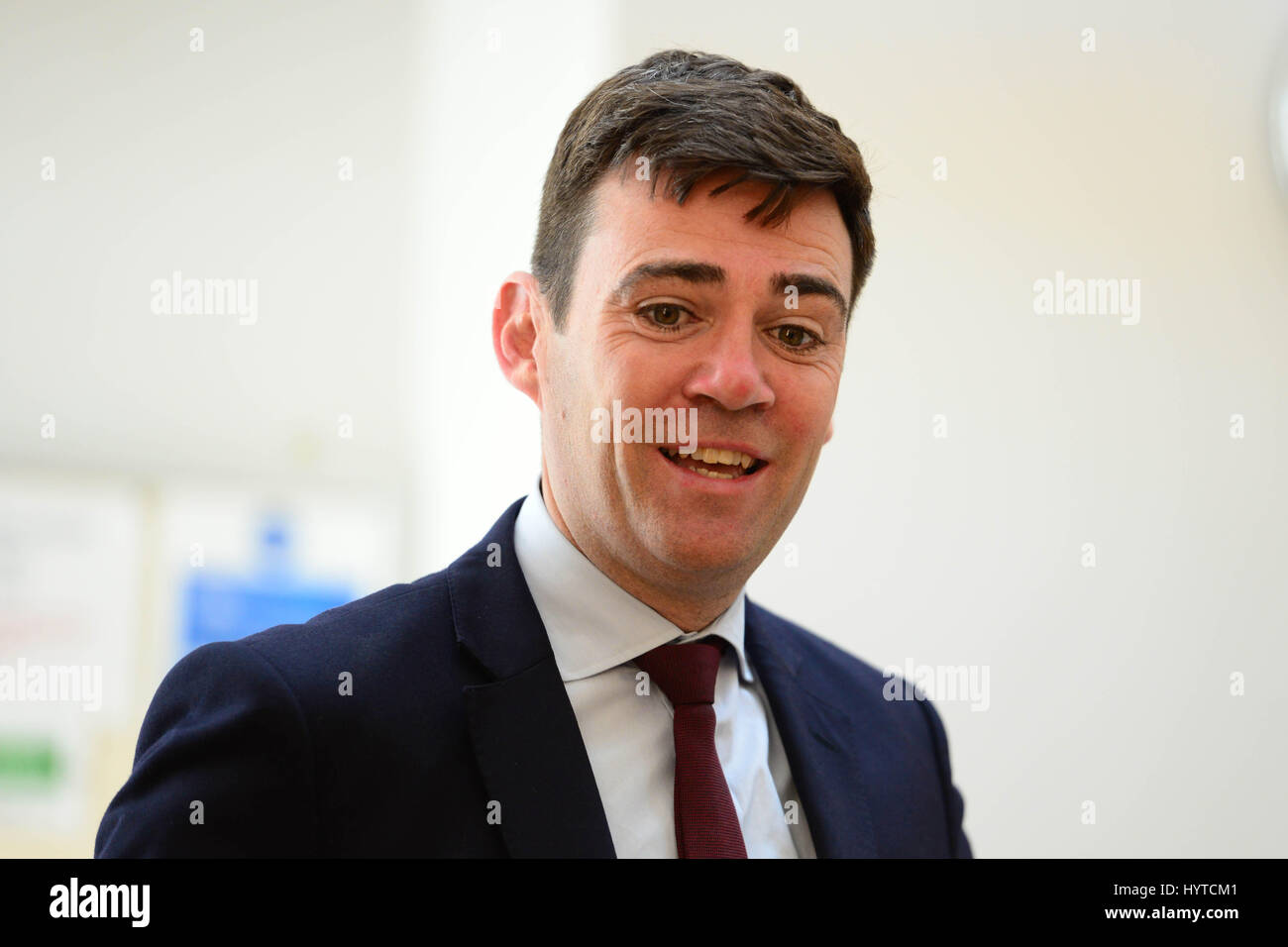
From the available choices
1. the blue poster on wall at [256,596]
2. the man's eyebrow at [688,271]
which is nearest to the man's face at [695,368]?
the man's eyebrow at [688,271]

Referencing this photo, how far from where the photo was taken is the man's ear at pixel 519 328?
1409 mm

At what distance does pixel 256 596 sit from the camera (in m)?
3.75

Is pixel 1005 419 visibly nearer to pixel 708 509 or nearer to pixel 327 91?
pixel 708 509

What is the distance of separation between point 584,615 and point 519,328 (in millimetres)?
340


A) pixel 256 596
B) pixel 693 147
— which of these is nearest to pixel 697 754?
pixel 693 147

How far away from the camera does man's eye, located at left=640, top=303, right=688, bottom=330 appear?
1.25m

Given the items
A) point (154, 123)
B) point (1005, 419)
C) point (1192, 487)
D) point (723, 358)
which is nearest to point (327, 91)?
point (154, 123)

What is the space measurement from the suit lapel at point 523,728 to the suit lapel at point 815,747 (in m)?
0.28

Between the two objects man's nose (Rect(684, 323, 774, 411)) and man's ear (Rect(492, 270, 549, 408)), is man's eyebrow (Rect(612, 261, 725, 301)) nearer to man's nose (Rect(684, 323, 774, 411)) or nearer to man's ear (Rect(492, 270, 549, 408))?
man's nose (Rect(684, 323, 774, 411))

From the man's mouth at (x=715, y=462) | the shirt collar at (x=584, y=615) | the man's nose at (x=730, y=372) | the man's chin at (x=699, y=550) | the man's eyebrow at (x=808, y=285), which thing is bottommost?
the shirt collar at (x=584, y=615)

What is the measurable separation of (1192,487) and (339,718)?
7.02ft

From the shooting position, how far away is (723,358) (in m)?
1.23

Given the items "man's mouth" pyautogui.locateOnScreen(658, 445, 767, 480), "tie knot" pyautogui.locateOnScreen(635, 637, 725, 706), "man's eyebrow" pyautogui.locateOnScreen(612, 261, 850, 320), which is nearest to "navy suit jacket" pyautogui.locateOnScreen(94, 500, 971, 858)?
"tie knot" pyautogui.locateOnScreen(635, 637, 725, 706)

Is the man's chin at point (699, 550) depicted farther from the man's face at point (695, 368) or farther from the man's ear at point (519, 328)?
the man's ear at point (519, 328)
